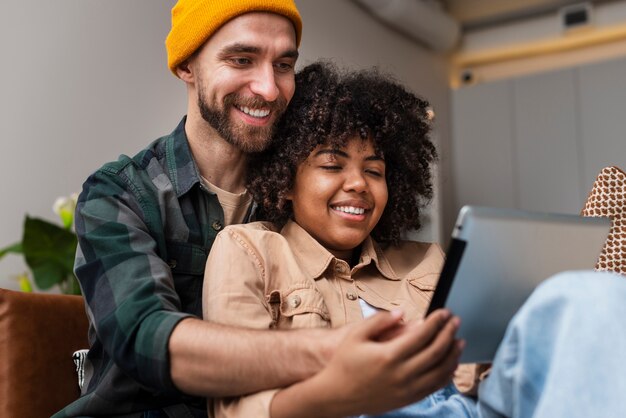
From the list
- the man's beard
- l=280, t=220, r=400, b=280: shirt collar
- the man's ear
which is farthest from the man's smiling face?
l=280, t=220, r=400, b=280: shirt collar

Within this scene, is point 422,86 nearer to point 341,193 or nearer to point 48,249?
point 48,249

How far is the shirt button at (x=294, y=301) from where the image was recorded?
50.9 inches

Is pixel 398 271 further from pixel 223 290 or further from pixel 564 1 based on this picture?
pixel 564 1

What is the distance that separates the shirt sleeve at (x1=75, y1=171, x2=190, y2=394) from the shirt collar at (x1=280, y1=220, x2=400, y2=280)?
0.27 m

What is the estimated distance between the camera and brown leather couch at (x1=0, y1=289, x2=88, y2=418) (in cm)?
144

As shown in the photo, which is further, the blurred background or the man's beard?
the blurred background

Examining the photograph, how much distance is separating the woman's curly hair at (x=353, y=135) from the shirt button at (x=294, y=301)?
31 centimetres

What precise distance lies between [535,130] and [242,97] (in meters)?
4.34

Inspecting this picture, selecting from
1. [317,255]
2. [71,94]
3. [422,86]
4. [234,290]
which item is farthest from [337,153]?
[422,86]

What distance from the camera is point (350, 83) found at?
5.50ft

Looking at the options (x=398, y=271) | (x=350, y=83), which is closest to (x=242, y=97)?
(x=350, y=83)

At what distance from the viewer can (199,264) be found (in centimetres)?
152

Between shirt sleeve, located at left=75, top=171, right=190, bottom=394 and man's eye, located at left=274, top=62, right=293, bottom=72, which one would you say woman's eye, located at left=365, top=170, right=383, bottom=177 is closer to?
man's eye, located at left=274, top=62, right=293, bottom=72

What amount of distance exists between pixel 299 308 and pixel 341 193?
0.31 metres
